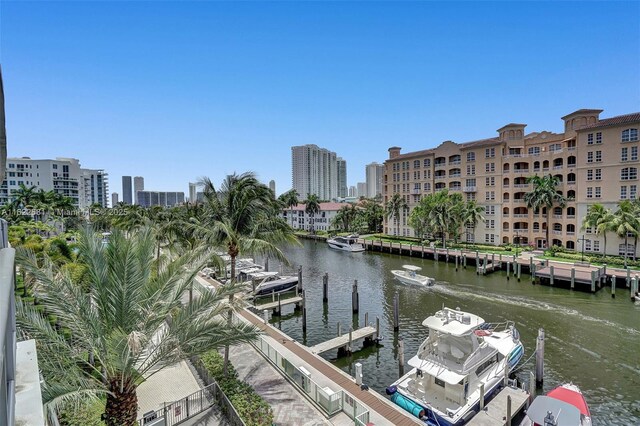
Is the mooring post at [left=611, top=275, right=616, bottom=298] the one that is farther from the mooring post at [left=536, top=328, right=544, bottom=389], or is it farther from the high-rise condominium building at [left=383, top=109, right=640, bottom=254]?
the mooring post at [left=536, top=328, right=544, bottom=389]

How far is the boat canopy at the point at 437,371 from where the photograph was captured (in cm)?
1633

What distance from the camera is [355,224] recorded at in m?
92.6

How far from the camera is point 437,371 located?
1703 centimetres

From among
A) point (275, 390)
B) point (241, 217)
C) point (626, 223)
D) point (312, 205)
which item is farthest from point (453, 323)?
point (312, 205)

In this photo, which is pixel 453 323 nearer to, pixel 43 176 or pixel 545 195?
pixel 545 195

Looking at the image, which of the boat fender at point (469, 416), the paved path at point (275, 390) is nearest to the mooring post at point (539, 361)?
the boat fender at point (469, 416)

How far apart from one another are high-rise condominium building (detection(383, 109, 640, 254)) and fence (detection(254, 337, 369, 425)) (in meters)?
44.7

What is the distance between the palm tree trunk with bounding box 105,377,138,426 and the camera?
31.4 feet

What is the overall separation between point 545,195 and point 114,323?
2342 inches

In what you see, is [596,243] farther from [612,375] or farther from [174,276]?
[174,276]

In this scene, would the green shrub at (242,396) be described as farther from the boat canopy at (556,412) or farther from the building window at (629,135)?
the building window at (629,135)

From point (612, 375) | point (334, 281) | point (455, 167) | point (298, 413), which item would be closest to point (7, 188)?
point (334, 281)

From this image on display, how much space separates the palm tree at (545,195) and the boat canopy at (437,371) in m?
46.7

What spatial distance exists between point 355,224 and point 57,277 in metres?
84.3
